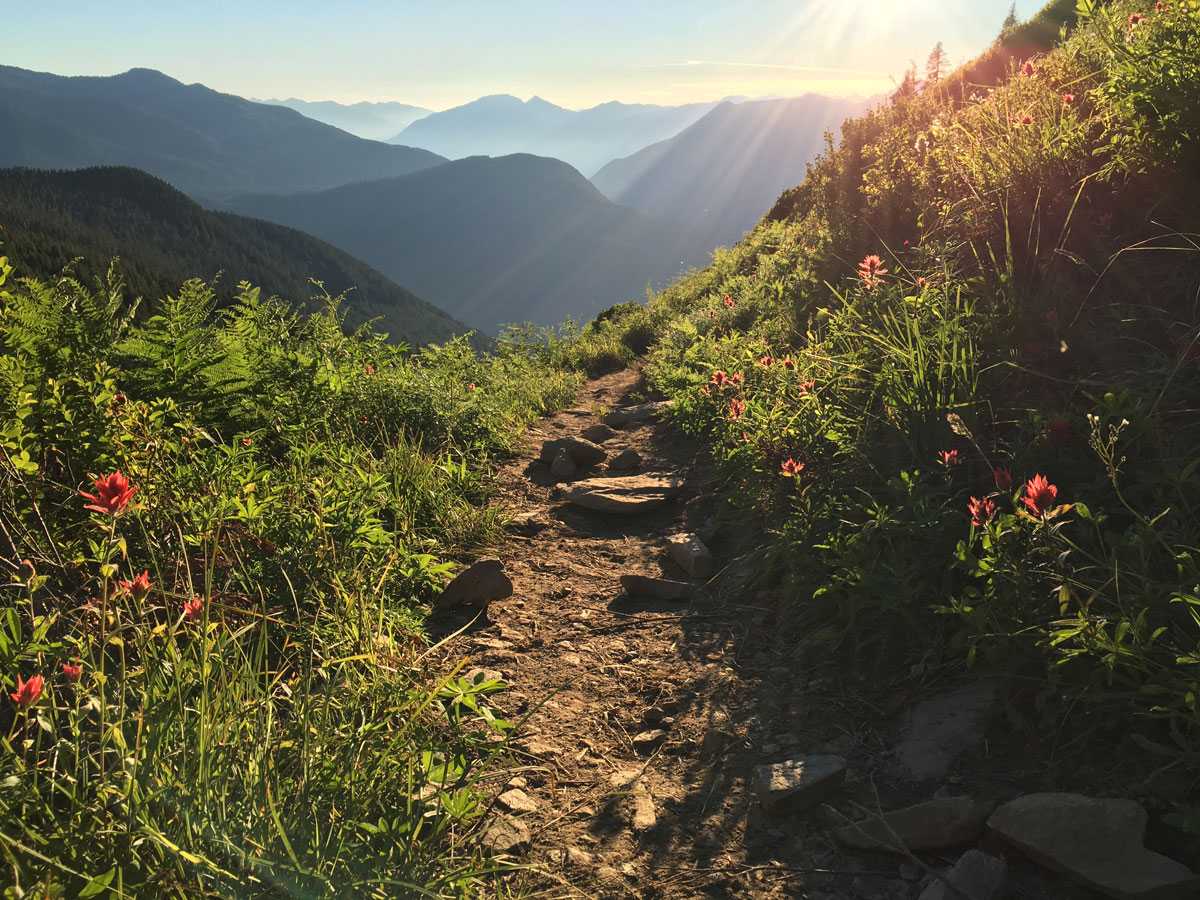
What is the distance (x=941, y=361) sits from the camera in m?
3.01

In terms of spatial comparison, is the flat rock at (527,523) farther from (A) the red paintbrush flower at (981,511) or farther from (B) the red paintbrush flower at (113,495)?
(B) the red paintbrush flower at (113,495)

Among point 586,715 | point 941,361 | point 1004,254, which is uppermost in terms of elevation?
point 1004,254

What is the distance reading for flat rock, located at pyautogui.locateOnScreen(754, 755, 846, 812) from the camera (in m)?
2.02

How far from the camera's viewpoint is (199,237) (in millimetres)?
99812

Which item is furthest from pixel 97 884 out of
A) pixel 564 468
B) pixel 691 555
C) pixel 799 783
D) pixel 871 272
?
pixel 564 468

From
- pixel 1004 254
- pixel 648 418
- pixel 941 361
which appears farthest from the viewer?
pixel 648 418

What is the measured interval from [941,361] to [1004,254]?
44.3 inches

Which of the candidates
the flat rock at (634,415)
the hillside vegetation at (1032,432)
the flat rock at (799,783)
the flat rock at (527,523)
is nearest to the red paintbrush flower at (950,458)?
the hillside vegetation at (1032,432)

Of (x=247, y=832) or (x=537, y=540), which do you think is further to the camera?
(x=537, y=540)

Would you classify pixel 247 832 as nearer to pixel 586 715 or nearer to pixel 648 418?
pixel 586 715

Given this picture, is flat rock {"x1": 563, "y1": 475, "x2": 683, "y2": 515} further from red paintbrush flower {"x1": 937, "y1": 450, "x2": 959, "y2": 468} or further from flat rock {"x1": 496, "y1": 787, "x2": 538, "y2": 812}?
flat rock {"x1": 496, "y1": 787, "x2": 538, "y2": 812}

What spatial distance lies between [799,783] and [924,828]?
34 centimetres

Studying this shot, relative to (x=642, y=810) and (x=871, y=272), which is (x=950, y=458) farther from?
(x=871, y=272)

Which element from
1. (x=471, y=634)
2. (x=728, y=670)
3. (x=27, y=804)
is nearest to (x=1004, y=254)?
(x=728, y=670)
